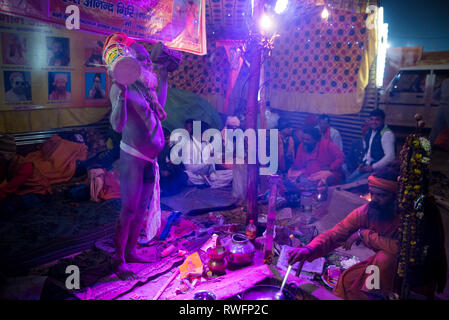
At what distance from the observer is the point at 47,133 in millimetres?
7414

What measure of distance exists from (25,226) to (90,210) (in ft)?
3.34

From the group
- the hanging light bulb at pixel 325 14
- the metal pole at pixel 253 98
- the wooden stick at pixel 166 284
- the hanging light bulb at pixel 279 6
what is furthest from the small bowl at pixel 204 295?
the hanging light bulb at pixel 325 14

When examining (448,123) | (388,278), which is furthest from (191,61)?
(388,278)

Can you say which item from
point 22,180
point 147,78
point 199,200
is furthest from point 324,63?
point 22,180

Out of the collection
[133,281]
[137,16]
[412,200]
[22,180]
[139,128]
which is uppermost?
[137,16]

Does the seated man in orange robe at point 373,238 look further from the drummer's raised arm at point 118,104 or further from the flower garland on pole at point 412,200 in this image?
the drummer's raised arm at point 118,104

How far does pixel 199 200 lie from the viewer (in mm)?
6316

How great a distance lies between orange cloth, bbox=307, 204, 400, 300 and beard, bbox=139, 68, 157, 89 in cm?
246

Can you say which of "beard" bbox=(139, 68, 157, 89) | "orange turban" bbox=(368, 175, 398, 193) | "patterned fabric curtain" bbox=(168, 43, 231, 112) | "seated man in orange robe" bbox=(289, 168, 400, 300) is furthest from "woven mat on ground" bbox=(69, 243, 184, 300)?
"patterned fabric curtain" bbox=(168, 43, 231, 112)

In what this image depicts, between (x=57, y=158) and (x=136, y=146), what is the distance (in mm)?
4048

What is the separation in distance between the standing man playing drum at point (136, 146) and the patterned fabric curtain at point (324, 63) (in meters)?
4.21

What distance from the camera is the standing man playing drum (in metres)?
3.51

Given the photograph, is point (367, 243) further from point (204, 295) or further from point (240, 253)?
point (204, 295)

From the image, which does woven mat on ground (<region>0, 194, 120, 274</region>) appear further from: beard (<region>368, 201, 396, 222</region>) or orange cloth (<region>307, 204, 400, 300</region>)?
beard (<region>368, 201, 396, 222</region>)
